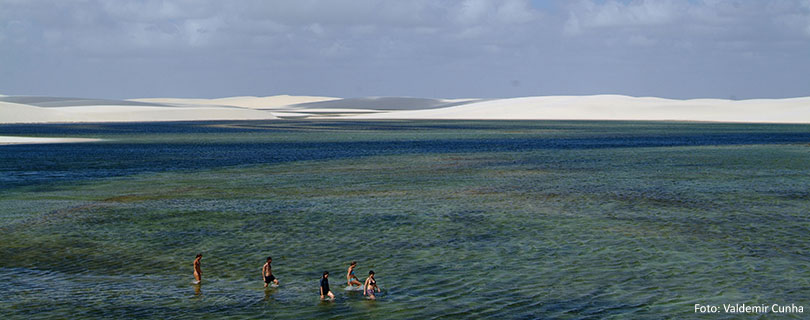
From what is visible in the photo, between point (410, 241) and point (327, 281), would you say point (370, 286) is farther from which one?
point (410, 241)

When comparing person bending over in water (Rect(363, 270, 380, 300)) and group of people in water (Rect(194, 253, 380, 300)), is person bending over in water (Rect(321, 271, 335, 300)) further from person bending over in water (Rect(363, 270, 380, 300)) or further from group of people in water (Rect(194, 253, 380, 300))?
person bending over in water (Rect(363, 270, 380, 300))

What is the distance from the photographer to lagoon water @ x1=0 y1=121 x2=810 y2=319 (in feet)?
61.3

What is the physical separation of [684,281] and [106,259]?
48.9 ft

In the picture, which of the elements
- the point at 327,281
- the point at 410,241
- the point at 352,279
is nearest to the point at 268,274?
the point at 327,281

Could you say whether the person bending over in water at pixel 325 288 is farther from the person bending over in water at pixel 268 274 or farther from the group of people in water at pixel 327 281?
the person bending over in water at pixel 268 274

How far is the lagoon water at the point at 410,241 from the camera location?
18688mm

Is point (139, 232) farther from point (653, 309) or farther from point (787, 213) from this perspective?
point (787, 213)

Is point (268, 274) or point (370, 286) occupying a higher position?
point (268, 274)

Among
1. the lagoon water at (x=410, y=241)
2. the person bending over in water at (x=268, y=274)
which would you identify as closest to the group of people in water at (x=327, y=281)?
the person bending over in water at (x=268, y=274)

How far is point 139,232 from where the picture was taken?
2759 centimetres

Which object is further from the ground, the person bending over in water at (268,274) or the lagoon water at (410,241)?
the person bending over in water at (268,274)

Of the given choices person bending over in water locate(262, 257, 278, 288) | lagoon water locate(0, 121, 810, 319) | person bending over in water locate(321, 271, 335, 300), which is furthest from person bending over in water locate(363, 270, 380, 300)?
person bending over in water locate(262, 257, 278, 288)

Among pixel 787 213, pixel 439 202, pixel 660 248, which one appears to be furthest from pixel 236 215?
pixel 787 213

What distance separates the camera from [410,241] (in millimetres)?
25797
